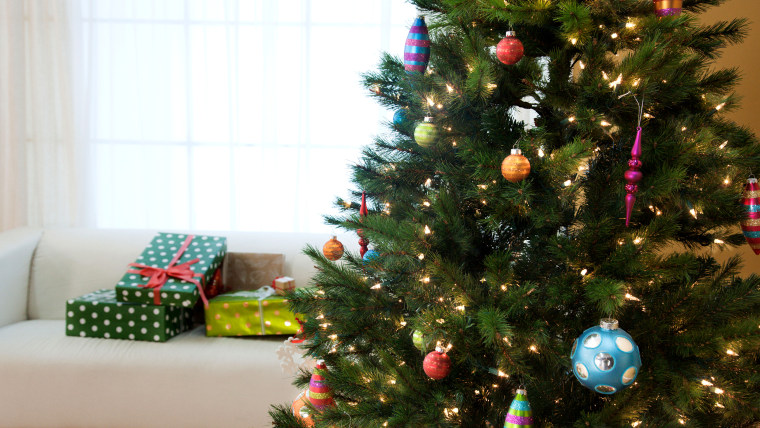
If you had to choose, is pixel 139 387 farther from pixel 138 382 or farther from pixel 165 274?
pixel 165 274

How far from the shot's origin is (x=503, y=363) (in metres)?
0.96

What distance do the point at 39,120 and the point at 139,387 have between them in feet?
5.01

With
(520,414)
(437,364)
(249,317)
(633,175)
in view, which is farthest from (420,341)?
(249,317)

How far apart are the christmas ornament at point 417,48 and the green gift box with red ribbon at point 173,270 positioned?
1.41 m

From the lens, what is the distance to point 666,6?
41.4 inches

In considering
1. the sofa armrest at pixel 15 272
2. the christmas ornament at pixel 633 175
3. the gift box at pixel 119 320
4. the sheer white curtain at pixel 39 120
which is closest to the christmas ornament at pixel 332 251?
the christmas ornament at pixel 633 175

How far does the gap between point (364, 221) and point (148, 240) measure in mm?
1697

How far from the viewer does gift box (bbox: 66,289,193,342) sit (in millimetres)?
2176

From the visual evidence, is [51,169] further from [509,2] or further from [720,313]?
[720,313]

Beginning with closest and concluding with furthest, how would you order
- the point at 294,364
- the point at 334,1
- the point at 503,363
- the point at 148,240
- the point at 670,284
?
the point at 503,363 → the point at 670,284 → the point at 294,364 → the point at 148,240 → the point at 334,1

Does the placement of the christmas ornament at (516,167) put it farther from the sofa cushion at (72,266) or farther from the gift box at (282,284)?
the sofa cushion at (72,266)

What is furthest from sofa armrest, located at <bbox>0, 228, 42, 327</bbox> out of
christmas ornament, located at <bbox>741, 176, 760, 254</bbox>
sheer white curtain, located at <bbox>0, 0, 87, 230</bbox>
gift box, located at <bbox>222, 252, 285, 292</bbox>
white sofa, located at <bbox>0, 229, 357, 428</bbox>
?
christmas ornament, located at <bbox>741, 176, 760, 254</bbox>

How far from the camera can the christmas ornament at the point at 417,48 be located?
3.66 feet

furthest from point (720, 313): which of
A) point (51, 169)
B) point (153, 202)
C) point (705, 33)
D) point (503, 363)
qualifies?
point (51, 169)
